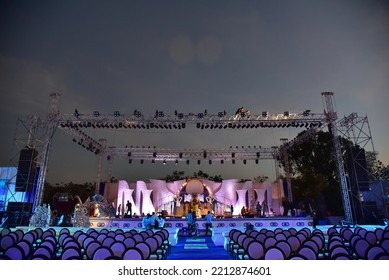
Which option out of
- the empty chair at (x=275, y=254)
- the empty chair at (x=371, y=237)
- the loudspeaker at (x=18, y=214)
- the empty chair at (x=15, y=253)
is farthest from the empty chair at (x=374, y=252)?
the loudspeaker at (x=18, y=214)

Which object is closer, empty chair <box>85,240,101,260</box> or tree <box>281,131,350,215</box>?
empty chair <box>85,240,101,260</box>

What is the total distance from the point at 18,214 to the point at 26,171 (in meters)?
2.01

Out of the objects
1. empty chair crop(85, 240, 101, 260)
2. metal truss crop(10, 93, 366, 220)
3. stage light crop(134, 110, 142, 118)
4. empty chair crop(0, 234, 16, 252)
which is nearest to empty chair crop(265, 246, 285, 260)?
empty chair crop(85, 240, 101, 260)

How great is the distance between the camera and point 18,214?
1322 cm

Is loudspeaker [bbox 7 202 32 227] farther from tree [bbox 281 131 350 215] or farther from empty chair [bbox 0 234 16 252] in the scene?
tree [bbox 281 131 350 215]

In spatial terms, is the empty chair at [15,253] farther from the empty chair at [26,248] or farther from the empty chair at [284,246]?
the empty chair at [284,246]

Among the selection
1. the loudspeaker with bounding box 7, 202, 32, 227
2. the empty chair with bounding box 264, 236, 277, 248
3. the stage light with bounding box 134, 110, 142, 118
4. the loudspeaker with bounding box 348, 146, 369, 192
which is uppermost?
the stage light with bounding box 134, 110, 142, 118

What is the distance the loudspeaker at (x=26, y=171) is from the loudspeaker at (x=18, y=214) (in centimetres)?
75

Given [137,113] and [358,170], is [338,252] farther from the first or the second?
[137,113]

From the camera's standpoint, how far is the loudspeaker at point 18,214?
13.1 metres

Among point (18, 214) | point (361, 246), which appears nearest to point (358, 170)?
point (361, 246)

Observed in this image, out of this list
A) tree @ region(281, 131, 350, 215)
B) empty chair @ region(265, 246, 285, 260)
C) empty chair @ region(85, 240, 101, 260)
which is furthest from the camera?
tree @ region(281, 131, 350, 215)

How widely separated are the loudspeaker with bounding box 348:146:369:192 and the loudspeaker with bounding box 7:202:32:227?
15852 millimetres

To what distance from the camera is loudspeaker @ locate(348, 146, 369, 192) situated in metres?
14.0
